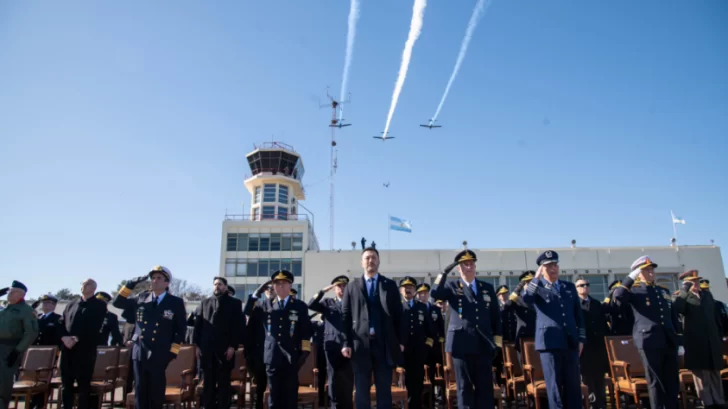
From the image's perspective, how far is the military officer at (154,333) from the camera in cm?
634

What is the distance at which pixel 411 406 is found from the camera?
7.55 meters

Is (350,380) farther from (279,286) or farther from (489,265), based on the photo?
(489,265)

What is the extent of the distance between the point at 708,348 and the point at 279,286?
6.73 meters

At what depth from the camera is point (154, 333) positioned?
6.56 meters

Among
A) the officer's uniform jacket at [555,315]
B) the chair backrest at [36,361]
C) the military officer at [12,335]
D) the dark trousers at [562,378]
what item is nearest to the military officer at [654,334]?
the officer's uniform jacket at [555,315]

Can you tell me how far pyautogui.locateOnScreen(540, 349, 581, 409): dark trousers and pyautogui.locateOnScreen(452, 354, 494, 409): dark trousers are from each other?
0.78 metres

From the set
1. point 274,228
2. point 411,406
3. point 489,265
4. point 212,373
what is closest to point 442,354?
point 411,406

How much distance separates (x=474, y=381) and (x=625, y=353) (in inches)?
138

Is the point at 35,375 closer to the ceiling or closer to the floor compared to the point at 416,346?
closer to the floor

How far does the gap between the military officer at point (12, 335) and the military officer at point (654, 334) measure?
868 centimetres

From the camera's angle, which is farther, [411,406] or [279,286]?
[411,406]

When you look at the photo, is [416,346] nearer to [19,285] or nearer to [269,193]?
[19,285]

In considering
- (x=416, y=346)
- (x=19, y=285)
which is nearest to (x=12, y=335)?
(x=19, y=285)

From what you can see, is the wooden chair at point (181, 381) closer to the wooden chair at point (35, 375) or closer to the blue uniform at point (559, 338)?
the wooden chair at point (35, 375)
